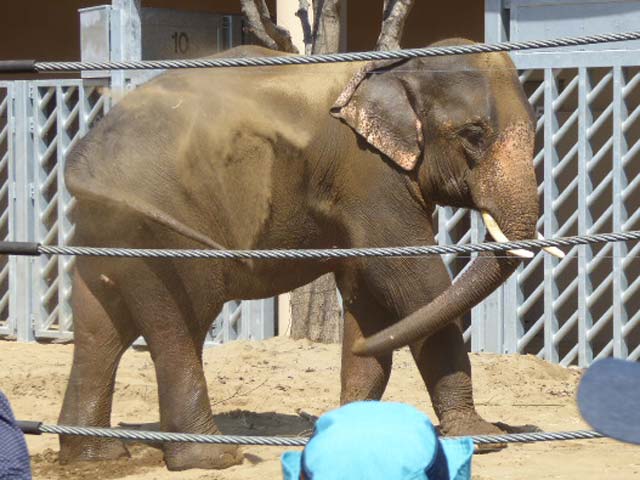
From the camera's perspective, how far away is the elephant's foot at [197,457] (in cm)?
518

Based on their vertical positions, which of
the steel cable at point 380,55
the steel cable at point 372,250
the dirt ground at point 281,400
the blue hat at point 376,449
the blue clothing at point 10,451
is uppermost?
the steel cable at point 380,55

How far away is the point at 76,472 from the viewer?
521cm

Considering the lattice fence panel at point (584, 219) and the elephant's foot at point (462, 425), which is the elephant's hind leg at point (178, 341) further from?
the lattice fence panel at point (584, 219)

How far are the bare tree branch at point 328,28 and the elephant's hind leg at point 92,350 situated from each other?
2976mm

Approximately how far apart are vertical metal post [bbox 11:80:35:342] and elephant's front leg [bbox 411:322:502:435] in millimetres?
4134

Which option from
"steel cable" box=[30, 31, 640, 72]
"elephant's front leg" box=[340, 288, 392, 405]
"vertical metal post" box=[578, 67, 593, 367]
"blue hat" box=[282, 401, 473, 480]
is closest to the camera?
"blue hat" box=[282, 401, 473, 480]

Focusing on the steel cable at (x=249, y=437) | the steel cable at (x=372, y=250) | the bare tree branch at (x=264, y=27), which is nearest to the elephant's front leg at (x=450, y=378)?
the steel cable at (x=249, y=437)

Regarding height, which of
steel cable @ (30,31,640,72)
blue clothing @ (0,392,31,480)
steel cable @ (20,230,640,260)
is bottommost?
blue clothing @ (0,392,31,480)

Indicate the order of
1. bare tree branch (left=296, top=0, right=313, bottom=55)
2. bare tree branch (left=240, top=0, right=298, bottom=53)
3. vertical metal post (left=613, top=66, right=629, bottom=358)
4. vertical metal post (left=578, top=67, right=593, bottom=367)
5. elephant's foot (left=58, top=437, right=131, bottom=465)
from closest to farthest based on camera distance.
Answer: elephant's foot (left=58, top=437, right=131, bottom=465)
vertical metal post (left=613, top=66, right=629, bottom=358)
vertical metal post (left=578, top=67, right=593, bottom=367)
bare tree branch (left=240, top=0, right=298, bottom=53)
bare tree branch (left=296, top=0, right=313, bottom=55)

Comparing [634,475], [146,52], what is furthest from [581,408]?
[146,52]

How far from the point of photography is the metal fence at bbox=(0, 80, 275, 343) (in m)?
8.56

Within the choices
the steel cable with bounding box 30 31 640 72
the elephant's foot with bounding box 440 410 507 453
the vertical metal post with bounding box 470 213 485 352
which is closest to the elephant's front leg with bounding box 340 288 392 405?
the elephant's foot with bounding box 440 410 507 453

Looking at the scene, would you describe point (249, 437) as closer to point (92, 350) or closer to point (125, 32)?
point (92, 350)

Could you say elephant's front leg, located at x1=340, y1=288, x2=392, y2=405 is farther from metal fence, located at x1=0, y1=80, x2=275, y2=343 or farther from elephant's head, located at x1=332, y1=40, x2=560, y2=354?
metal fence, located at x1=0, y1=80, x2=275, y2=343
